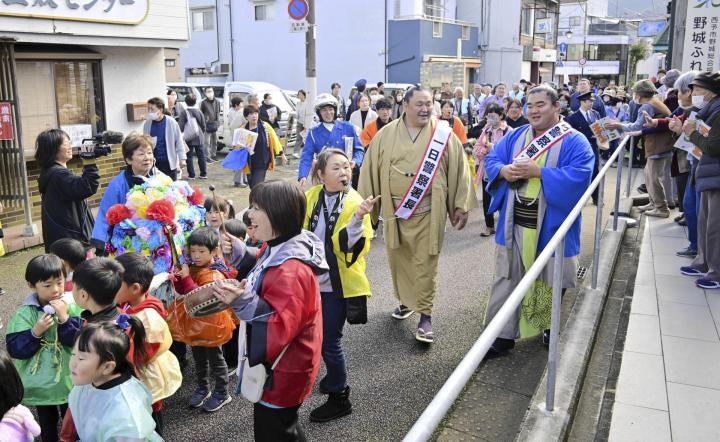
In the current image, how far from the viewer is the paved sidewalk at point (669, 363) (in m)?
3.19

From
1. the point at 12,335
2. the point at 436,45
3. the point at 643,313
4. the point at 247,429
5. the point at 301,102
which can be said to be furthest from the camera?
the point at 436,45

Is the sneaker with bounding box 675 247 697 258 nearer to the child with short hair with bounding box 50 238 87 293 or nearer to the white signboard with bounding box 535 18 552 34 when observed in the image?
the child with short hair with bounding box 50 238 87 293

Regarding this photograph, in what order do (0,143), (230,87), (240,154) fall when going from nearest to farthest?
(0,143) < (240,154) < (230,87)

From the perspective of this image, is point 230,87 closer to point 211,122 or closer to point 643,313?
point 211,122

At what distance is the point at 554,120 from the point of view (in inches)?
167

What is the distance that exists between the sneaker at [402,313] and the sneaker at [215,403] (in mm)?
1741

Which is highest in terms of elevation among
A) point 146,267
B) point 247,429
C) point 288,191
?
point 288,191

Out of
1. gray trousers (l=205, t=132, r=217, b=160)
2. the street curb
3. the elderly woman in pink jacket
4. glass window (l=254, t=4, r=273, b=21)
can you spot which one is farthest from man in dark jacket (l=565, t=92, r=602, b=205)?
glass window (l=254, t=4, r=273, b=21)

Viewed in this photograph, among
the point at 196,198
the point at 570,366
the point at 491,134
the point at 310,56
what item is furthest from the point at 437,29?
the point at 570,366

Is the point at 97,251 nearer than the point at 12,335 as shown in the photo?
No

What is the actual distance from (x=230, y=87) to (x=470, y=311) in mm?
12698

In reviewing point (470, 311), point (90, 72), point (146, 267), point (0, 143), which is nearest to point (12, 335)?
point (146, 267)

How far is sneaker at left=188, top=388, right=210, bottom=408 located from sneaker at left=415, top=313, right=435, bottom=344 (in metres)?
1.60

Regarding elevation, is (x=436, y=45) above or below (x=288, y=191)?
above
